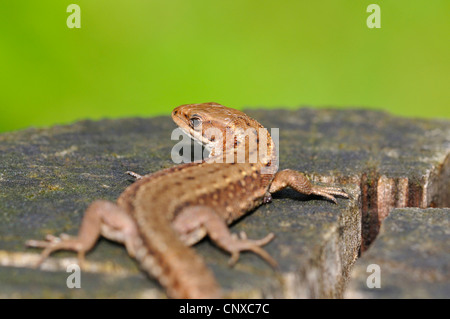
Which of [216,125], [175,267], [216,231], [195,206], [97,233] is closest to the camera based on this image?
[175,267]

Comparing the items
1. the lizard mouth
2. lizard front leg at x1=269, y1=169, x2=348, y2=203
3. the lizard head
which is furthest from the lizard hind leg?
the lizard mouth

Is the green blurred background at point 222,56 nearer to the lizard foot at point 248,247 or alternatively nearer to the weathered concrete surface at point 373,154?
the weathered concrete surface at point 373,154

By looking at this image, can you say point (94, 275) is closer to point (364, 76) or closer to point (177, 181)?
point (177, 181)

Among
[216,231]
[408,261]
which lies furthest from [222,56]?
[408,261]

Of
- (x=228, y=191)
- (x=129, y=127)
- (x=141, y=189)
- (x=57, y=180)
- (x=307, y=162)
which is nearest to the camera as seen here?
(x=141, y=189)

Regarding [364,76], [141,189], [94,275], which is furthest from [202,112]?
[364,76]

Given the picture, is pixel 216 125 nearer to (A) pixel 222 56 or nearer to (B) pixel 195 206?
(B) pixel 195 206
